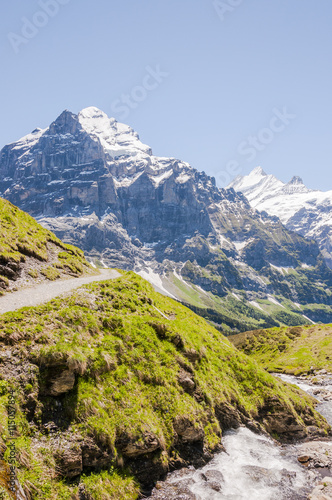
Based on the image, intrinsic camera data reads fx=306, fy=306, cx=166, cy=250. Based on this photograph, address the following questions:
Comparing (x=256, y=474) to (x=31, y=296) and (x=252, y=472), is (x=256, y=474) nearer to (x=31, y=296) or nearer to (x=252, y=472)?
(x=252, y=472)

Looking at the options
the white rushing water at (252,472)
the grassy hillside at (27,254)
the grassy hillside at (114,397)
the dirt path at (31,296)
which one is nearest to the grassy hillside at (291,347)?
the grassy hillside at (114,397)

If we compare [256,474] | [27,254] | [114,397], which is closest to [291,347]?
[256,474]

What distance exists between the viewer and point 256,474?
86.5 feet

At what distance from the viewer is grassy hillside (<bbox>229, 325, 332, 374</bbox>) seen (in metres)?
103

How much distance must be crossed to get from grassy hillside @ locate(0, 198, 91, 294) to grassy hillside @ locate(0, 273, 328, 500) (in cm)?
865

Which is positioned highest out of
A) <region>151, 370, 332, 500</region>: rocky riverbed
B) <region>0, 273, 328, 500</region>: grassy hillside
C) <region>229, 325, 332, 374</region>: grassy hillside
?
<region>0, 273, 328, 500</region>: grassy hillside

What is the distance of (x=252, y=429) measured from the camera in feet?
107

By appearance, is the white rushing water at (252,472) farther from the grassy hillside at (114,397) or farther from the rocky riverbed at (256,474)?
the grassy hillside at (114,397)

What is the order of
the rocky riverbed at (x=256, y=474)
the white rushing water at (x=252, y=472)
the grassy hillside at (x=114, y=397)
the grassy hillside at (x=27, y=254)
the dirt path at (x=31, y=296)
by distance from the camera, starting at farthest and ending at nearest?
the grassy hillside at (x=27, y=254) → the dirt path at (x=31, y=296) → the white rushing water at (x=252, y=472) → the rocky riverbed at (x=256, y=474) → the grassy hillside at (x=114, y=397)

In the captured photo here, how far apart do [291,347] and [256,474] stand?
106794 millimetres

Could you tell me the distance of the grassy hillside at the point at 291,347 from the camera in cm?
10275

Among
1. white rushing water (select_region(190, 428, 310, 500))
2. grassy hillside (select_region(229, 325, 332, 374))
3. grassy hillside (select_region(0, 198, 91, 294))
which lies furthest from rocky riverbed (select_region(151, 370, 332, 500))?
grassy hillside (select_region(229, 325, 332, 374))

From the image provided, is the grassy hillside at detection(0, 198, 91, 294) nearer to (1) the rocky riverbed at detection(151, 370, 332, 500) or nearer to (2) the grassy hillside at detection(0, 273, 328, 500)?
(2) the grassy hillside at detection(0, 273, 328, 500)

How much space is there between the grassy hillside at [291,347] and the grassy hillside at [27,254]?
81291 mm
